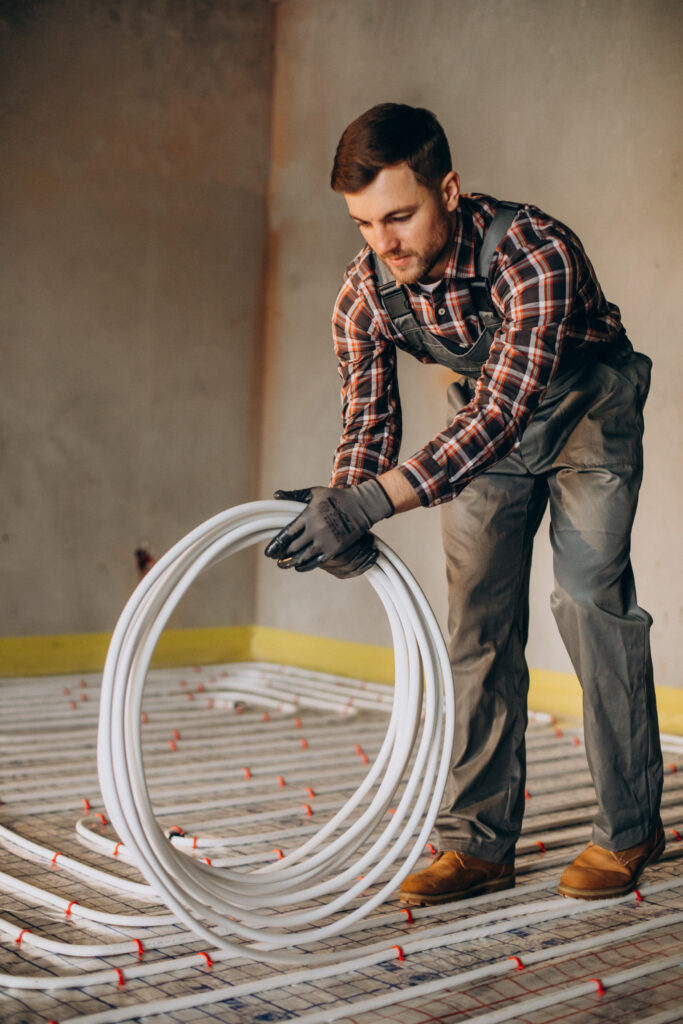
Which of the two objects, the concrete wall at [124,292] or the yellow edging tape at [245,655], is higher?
the concrete wall at [124,292]

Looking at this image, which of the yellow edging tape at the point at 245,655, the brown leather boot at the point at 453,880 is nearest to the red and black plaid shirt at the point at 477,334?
the brown leather boot at the point at 453,880

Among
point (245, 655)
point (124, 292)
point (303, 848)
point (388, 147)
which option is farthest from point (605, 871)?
A: point (124, 292)

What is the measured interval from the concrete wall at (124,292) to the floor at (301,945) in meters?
1.46

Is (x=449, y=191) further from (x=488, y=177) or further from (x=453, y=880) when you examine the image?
(x=488, y=177)

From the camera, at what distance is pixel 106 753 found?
1.55m

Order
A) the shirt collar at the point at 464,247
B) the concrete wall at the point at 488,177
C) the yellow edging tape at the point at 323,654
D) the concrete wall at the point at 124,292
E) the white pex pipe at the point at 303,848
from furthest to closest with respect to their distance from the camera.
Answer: the yellow edging tape at the point at 323,654 < the concrete wall at the point at 124,292 < the concrete wall at the point at 488,177 < the shirt collar at the point at 464,247 < the white pex pipe at the point at 303,848

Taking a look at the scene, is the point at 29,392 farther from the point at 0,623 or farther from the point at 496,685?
the point at 496,685

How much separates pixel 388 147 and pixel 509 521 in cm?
75

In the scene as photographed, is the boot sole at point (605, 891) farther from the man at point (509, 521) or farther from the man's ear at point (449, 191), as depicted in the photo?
the man's ear at point (449, 191)

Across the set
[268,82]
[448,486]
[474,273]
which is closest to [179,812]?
[448,486]

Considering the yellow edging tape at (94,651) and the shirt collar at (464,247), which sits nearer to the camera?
the shirt collar at (464,247)

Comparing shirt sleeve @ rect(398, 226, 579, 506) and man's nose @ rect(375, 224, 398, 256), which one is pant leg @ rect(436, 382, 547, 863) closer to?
shirt sleeve @ rect(398, 226, 579, 506)

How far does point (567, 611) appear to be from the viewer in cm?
206

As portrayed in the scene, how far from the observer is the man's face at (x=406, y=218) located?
178 centimetres
